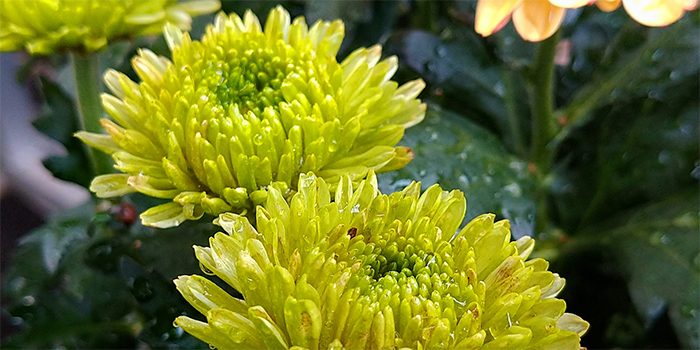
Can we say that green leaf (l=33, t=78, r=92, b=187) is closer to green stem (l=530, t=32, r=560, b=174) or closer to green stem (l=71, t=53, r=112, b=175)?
green stem (l=71, t=53, r=112, b=175)

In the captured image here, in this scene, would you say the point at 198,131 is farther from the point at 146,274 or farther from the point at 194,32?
the point at 194,32

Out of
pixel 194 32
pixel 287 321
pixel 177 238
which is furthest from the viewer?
pixel 194 32

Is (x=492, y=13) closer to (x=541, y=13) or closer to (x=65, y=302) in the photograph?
(x=541, y=13)

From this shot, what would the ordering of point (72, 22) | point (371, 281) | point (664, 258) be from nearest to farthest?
1. point (371, 281)
2. point (72, 22)
3. point (664, 258)

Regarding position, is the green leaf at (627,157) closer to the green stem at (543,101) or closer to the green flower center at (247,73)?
the green stem at (543,101)

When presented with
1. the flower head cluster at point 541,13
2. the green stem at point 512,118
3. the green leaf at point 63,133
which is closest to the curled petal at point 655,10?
the flower head cluster at point 541,13

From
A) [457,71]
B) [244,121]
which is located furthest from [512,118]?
[244,121]

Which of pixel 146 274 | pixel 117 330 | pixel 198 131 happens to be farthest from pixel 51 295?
pixel 198 131
